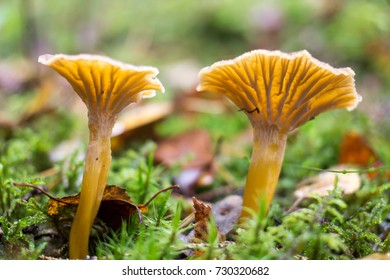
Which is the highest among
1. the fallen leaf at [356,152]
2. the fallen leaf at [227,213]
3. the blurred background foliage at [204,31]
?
the blurred background foliage at [204,31]

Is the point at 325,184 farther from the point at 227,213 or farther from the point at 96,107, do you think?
the point at 96,107

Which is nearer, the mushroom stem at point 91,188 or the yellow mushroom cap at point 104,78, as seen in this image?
the yellow mushroom cap at point 104,78

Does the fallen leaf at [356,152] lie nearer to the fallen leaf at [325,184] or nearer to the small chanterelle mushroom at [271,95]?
the fallen leaf at [325,184]

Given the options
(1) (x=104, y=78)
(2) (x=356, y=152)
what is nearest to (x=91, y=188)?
(1) (x=104, y=78)

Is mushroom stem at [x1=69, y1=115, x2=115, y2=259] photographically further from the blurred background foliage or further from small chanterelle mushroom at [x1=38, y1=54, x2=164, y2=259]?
the blurred background foliage

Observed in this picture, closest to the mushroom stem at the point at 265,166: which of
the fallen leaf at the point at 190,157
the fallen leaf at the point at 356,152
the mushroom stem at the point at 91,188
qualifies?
the mushroom stem at the point at 91,188

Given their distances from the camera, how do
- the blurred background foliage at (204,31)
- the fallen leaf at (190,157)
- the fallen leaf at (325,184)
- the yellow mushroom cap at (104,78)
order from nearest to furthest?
1. the yellow mushroom cap at (104,78)
2. the fallen leaf at (325,184)
3. the fallen leaf at (190,157)
4. the blurred background foliage at (204,31)

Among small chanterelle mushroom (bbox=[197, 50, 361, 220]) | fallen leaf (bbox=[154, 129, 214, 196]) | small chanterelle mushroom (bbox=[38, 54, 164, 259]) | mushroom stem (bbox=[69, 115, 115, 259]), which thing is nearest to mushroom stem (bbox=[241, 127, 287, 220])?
small chanterelle mushroom (bbox=[197, 50, 361, 220])

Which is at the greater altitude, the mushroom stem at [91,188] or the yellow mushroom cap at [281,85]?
the yellow mushroom cap at [281,85]
